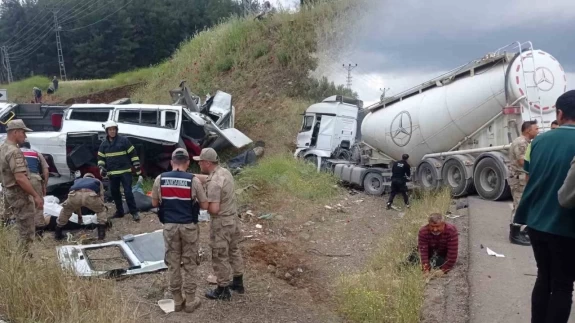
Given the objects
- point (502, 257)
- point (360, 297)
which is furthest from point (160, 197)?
point (502, 257)

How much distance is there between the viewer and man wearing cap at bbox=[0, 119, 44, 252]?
6133 millimetres

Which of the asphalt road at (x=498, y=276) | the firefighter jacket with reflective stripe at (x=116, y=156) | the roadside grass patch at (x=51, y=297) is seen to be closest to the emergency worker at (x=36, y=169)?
the firefighter jacket with reflective stripe at (x=116, y=156)

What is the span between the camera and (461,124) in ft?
37.2

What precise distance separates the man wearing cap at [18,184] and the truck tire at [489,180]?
781cm

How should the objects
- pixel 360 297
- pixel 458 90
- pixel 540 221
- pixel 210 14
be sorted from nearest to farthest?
pixel 540 221 → pixel 360 297 → pixel 458 90 → pixel 210 14

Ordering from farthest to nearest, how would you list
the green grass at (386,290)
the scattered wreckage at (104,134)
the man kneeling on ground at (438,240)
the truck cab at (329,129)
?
the truck cab at (329,129) < the scattered wreckage at (104,134) < the man kneeling on ground at (438,240) < the green grass at (386,290)

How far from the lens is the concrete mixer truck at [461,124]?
406 inches

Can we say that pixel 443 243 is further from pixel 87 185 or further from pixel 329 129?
pixel 329 129

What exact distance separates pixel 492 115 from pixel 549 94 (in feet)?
3.59

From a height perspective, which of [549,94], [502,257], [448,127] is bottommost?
[502,257]

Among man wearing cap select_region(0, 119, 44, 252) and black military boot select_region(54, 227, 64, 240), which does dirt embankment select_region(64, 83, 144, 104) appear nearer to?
black military boot select_region(54, 227, 64, 240)

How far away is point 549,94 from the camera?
1035cm

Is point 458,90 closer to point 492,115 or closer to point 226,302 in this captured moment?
point 492,115

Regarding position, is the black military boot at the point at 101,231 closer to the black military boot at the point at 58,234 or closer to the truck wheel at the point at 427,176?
the black military boot at the point at 58,234
